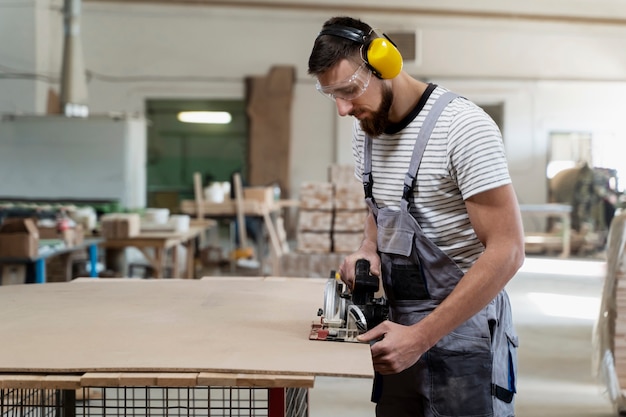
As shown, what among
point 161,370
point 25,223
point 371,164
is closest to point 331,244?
point 25,223

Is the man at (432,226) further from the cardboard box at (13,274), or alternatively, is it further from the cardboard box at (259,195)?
the cardboard box at (259,195)

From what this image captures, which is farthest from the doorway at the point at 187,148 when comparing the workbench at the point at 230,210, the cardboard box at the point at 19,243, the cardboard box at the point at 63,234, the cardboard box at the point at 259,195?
the cardboard box at the point at 19,243

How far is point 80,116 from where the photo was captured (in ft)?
31.1

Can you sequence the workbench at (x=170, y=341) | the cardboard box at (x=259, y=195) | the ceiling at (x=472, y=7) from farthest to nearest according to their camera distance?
the ceiling at (x=472, y=7) < the cardboard box at (x=259, y=195) < the workbench at (x=170, y=341)

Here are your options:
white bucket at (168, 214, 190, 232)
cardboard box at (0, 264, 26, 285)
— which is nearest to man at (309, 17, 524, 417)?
cardboard box at (0, 264, 26, 285)

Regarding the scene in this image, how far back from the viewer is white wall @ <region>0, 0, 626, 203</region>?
12.0 m

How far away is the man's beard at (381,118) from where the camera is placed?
75.0 inches

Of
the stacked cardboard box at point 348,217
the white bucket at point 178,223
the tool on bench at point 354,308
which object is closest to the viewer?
the tool on bench at point 354,308

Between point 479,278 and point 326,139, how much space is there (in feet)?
34.5

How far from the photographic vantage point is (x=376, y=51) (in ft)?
5.99

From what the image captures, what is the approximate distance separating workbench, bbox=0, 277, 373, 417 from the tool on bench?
69 mm

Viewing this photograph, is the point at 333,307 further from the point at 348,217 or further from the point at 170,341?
the point at 348,217

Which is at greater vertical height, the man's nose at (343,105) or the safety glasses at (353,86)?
the safety glasses at (353,86)

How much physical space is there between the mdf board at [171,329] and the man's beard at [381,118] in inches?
21.8
